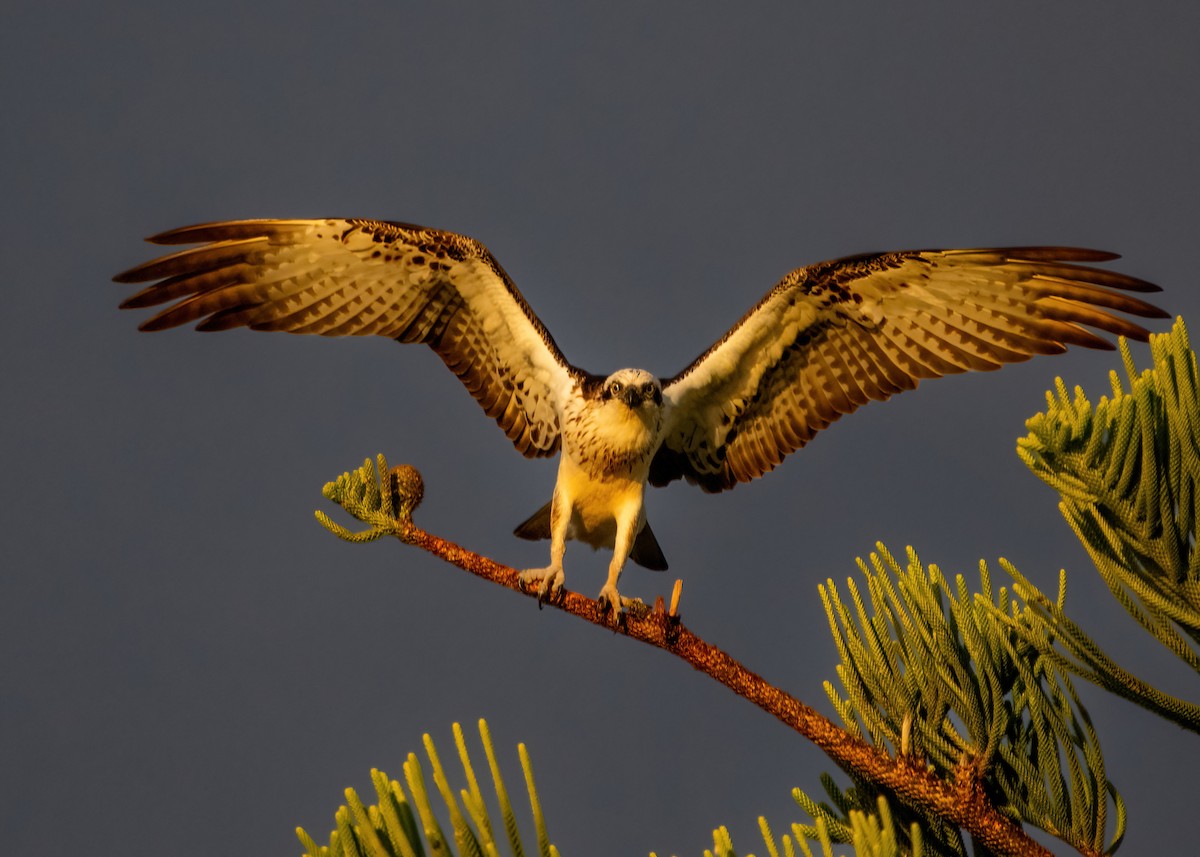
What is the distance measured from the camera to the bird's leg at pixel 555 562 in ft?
18.8

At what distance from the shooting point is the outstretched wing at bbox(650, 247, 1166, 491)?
7.24 m

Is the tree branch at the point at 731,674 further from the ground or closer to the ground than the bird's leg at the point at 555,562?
closer to the ground

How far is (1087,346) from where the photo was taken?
693 cm

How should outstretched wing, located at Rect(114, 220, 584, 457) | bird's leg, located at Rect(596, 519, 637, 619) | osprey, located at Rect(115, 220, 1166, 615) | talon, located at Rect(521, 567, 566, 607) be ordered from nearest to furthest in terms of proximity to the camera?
1. talon, located at Rect(521, 567, 566, 607)
2. bird's leg, located at Rect(596, 519, 637, 619)
3. osprey, located at Rect(115, 220, 1166, 615)
4. outstretched wing, located at Rect(114, 220, 584, 457)

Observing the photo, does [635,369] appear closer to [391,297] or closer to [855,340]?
[855,340]

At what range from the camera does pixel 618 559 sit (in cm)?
677

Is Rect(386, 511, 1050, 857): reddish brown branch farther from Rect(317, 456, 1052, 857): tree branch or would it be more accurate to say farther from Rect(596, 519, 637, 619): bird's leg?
Rect(596, 519, 637, 619): bird's leg

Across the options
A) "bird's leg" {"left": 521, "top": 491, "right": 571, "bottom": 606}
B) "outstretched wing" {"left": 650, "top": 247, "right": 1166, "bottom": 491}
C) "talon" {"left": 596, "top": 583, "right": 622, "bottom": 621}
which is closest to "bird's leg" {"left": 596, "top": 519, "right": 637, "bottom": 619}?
"talon" {"left": 596, "top": 583, "right": 622, "bottom": 621}

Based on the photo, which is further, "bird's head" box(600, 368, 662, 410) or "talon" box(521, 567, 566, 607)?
"bird's head" box(600, 368, 662, 410)

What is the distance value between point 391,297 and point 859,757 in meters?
5.07

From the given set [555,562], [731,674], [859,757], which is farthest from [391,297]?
[859,757]

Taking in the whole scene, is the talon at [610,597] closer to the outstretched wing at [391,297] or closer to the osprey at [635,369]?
the osprey at [635,369]

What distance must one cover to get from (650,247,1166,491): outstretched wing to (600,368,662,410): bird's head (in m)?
0.51

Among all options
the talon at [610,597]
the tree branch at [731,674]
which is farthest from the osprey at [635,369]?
the tree branch at [731,674]
